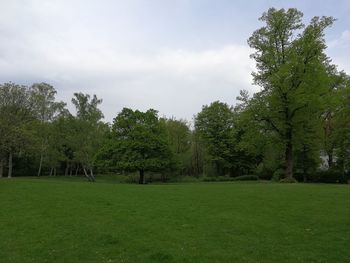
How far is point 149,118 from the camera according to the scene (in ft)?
Answer: 190

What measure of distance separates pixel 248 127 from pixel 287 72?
8.54m

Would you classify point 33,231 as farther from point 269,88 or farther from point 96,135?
point 96,135

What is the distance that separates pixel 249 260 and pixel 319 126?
4232cm

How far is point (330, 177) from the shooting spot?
51.3m

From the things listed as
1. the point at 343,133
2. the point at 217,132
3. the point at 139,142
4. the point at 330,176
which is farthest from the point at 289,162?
the point at 217,132

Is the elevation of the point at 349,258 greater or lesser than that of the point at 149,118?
lesser

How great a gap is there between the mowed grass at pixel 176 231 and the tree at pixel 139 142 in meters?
32.4

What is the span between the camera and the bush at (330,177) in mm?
50569

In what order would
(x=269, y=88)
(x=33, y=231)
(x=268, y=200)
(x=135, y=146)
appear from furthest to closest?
(x=135, y=146)
(x=269, y=88)
(x=268, y=200)
(x=33, y=231)

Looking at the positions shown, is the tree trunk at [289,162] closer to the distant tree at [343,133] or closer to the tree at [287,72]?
the tree at [287,72]

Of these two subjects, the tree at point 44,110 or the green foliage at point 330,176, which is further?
the tree at point 44,110

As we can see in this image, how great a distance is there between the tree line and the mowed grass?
939 inches

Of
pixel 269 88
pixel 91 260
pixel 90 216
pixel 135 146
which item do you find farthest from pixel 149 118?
pixel 91 260

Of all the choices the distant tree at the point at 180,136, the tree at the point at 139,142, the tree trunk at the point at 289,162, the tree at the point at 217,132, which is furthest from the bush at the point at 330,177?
the distant tree at the point at 180,136
